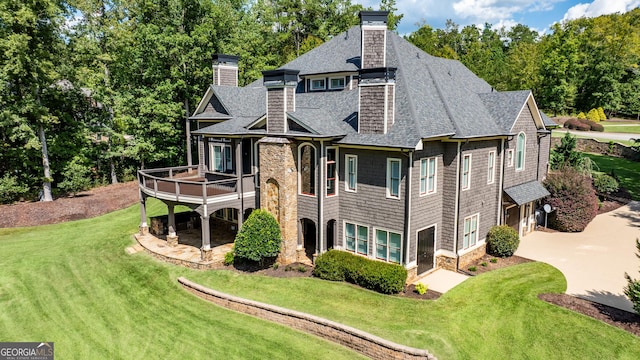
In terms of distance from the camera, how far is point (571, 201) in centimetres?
2358

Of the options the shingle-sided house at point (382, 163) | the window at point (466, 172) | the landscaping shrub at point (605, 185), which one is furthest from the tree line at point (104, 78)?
the landscaping shrub at point (605, 185)

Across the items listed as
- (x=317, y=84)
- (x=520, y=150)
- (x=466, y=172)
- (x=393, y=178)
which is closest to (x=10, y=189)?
(x=317, y=84)

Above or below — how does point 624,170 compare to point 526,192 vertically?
below

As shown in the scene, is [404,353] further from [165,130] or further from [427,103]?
[165,130]

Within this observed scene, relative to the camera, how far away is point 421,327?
13430 mm

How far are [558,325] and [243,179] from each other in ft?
47.4

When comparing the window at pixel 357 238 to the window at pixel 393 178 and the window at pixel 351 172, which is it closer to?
the window at pixel 351 172

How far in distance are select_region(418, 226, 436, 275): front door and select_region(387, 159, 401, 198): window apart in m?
2.10

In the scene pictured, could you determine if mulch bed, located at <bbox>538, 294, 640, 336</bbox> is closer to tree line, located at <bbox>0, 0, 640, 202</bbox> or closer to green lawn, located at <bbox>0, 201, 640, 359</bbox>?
green lawn, located at <bbox>0, 201, 640, 359</bbox>

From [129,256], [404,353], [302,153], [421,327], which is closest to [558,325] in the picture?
[421,327]

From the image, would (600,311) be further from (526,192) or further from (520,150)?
(520,150)

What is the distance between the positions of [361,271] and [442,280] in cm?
362

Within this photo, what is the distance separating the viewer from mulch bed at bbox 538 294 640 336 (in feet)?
43.8

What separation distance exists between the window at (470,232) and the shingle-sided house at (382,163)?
9cm
